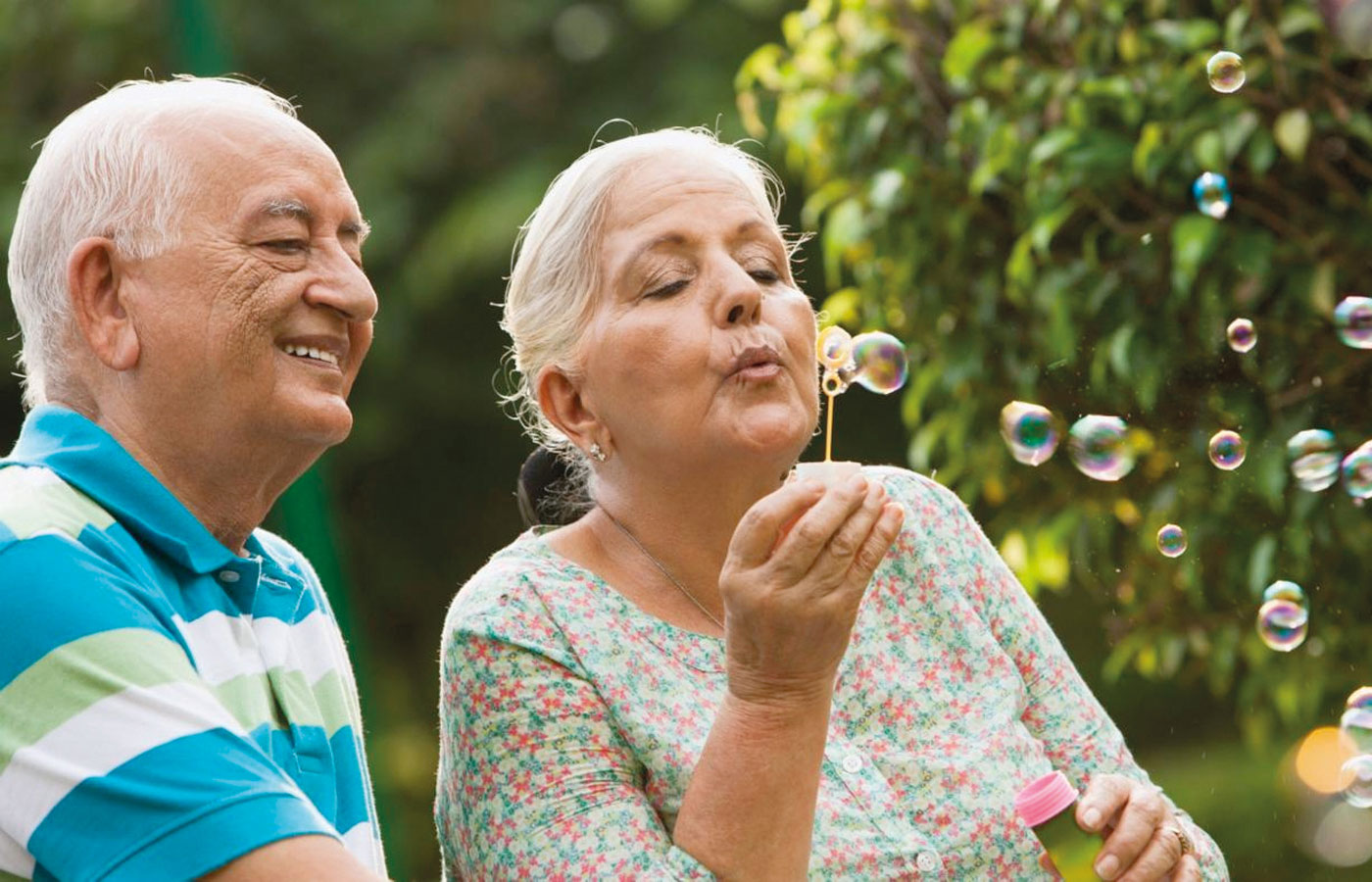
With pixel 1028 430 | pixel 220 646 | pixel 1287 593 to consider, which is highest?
pixel 1028 430

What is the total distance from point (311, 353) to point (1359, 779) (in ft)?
6.63

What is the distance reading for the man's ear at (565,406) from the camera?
277 centimetres

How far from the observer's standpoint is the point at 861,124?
13.4 ft

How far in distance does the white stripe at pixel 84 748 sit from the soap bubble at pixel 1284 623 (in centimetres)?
208

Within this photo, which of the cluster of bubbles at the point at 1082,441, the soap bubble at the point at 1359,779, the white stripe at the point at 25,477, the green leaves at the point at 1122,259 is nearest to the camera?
the white stripe at the point at 25,477

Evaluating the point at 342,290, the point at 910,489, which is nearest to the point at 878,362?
the point at 910,489

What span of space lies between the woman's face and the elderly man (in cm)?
39

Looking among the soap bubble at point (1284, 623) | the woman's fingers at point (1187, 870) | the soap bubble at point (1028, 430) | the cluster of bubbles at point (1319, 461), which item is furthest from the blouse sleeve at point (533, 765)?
the cluster of bubbles at point (1319, 461)

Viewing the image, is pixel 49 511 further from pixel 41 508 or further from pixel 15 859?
pixel 15 859

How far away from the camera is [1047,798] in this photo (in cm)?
237

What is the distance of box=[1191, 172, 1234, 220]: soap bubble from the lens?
3.35 m

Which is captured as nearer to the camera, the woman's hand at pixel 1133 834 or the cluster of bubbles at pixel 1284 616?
the woman's hand at pixel 1133 834

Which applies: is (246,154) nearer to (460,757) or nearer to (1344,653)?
(460,757)

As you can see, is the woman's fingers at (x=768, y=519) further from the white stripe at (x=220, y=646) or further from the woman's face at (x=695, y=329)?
the white stripe at (x=220, y=646)
